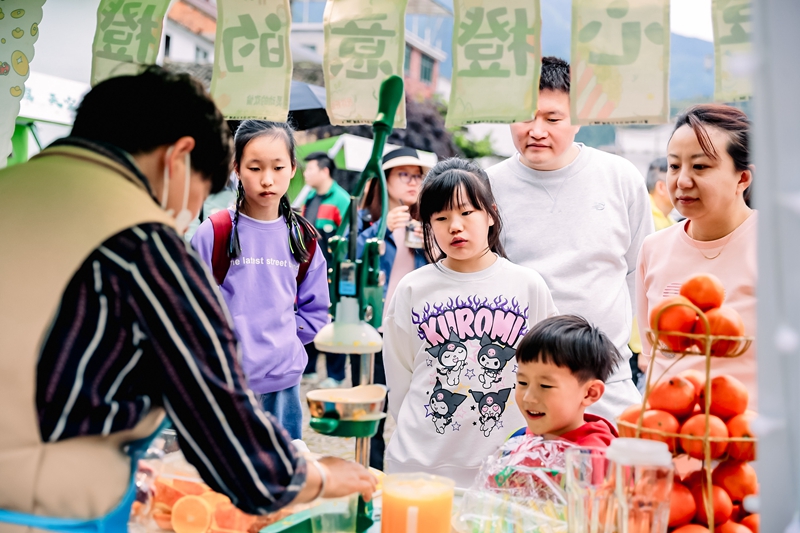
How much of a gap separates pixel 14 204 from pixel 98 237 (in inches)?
7.5

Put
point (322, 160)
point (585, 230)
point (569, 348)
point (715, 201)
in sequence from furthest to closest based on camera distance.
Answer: point (322, 160)
point (585, 230)
point (715, 201)
point (569, 348)

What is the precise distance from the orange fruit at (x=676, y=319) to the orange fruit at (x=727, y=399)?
0.31ft

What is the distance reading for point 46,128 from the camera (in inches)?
284

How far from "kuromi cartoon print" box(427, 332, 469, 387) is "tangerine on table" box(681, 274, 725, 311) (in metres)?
0.97

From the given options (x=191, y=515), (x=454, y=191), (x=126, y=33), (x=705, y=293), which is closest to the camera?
(x=705, y=293)

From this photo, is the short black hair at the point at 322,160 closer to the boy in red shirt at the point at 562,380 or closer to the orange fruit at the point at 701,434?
the boy in red shirt at the point at 562,380

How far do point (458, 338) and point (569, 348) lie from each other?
1.55 feet

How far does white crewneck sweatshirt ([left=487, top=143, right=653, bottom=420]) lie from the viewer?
101 inches

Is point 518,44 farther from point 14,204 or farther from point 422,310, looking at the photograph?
point 14,204

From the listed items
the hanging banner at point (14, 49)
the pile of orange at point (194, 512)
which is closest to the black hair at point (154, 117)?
the pile of orange at point (194, 512)

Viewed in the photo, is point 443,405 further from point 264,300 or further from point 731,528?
point 731,528

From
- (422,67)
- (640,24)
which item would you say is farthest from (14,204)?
(422,67)

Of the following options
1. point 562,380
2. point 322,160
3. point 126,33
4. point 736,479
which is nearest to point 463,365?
point 562,380

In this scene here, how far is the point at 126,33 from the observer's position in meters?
2.48
